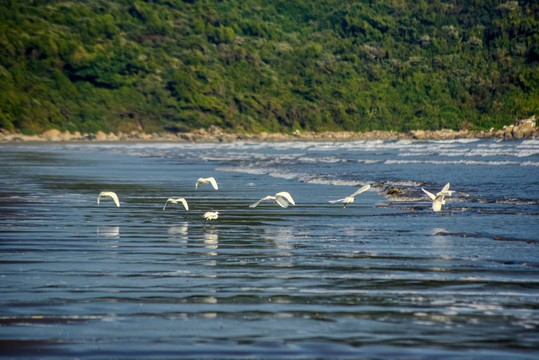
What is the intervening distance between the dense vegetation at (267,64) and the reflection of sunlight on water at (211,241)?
83.6 meters

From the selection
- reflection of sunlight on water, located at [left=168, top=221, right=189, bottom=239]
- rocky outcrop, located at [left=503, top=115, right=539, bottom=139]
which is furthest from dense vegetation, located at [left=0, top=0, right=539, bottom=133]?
reflection of sunlight on water, located at [left=168, top=221, right=189, bottom=239]

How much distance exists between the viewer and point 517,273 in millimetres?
7641

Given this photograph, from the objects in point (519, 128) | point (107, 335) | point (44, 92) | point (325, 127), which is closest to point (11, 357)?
point (107, 335)

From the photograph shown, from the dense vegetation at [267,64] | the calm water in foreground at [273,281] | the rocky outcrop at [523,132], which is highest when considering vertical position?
the dense vegetation at [267,64]

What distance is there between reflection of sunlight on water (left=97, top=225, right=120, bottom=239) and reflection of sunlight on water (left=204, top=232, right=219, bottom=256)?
1.26 m

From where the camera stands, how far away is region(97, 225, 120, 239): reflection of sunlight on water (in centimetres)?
1071

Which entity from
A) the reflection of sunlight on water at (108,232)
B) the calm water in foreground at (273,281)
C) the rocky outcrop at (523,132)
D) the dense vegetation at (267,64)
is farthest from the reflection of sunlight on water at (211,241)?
the dense vegetation at (267,64)

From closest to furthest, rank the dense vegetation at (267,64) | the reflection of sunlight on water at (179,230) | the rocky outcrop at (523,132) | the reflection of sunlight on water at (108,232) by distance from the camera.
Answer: the reflection of sunlight on water at (108,232), the reflection of sunlight on water at (179,230), the rocky outcrop at (523,132), the dense vegetation at (267,64)

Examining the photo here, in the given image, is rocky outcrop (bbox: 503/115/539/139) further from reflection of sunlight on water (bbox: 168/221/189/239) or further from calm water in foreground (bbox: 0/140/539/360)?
reflection of sunlight on water (bbox: 168/221/189/239)

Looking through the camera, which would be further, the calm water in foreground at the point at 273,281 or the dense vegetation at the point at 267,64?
the dense vegetation at the point at 267,64

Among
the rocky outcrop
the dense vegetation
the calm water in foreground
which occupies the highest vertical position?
the dense vegetation

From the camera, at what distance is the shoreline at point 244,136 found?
86.8 meters

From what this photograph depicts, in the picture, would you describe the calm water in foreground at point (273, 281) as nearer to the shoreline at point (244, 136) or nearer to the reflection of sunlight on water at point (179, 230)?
the reflection of sunlight on water at point (179, 230)

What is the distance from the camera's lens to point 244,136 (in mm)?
107438
